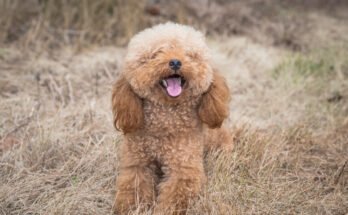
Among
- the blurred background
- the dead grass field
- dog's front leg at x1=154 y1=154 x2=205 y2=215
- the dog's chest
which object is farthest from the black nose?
the blurred background

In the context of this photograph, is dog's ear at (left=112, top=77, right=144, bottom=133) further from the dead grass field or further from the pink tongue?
the dead grass field

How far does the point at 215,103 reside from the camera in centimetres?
337

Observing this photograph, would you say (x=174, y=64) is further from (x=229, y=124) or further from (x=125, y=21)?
(x=125, y=21)

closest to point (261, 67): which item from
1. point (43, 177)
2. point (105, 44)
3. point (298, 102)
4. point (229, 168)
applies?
point (298, 102)

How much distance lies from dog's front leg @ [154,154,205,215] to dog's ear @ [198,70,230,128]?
0.88 ft

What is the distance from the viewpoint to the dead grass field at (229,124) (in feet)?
11.4

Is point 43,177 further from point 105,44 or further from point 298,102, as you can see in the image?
point 105,44

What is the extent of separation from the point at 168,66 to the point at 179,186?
721mm

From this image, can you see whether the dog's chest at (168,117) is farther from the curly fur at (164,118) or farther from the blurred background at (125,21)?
the blurred background at (125,21)

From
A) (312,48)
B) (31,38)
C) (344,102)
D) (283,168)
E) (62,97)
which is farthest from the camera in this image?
(312,48)

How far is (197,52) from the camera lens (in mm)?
3312

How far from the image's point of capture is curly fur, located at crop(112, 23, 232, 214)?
3256 millimetres

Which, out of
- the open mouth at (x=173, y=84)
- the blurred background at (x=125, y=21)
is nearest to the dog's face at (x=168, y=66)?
the open mouth at (x=173, y=84)

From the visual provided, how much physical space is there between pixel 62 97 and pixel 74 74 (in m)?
0.67
